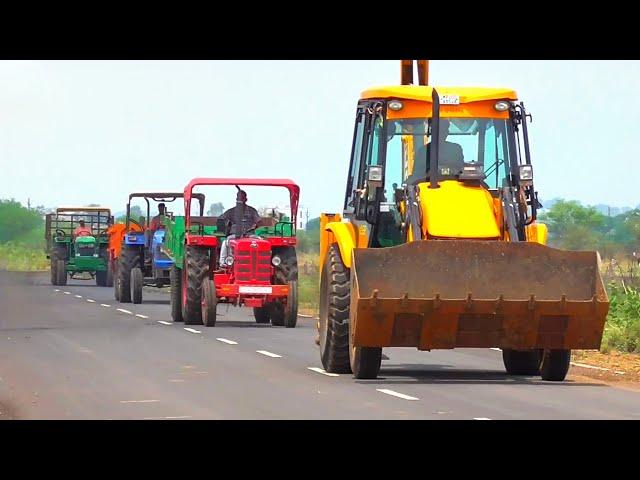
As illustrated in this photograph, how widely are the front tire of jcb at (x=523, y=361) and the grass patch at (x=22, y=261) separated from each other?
73.8 m

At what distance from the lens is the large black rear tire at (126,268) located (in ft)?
139

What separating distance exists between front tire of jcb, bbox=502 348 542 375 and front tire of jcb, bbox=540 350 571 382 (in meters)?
0.73

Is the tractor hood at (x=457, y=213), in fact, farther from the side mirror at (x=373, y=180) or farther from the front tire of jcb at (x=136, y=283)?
the front tire of jcb at (x=136, y=283)

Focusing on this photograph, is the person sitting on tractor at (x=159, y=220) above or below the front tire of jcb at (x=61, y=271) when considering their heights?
above

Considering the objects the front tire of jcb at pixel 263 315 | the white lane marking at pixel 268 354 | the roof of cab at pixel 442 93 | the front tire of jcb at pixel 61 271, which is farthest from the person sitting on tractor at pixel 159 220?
the roof of cab at pixel 442 93

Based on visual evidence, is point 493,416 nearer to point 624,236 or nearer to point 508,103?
point 508,103

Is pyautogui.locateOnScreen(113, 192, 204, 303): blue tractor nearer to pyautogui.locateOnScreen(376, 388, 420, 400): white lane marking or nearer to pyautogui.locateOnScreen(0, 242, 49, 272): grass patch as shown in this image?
pyautogui.locateOnScreen(376, 388, 420, 400): white lane marking

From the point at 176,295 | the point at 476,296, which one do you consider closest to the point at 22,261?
the point at 176,295

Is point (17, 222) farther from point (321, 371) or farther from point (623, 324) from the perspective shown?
point (321, 371)

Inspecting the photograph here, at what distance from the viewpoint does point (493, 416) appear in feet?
48.2

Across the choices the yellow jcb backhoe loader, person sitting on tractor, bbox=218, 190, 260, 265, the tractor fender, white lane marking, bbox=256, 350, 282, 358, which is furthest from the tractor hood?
person sitting on tractor, bbox=218, 190, 260, 265
